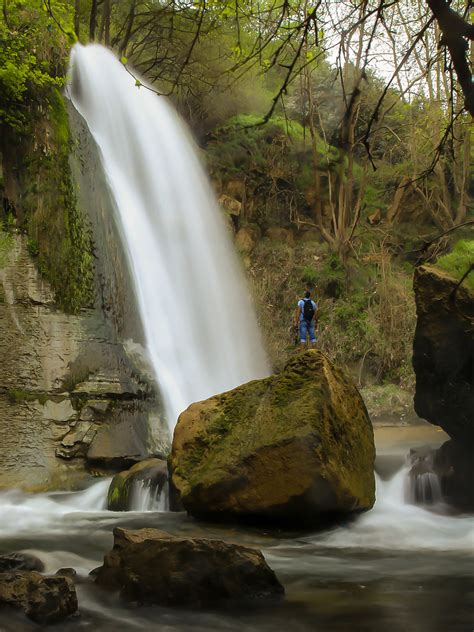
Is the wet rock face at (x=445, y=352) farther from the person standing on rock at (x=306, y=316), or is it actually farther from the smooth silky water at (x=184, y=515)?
the person standing on rock at (x=306, y=316)

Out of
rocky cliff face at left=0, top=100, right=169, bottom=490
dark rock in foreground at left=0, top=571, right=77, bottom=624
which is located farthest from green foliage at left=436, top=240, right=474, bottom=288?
Result: dark rock in foreground at left=0, top=571, right=77, bottom=624

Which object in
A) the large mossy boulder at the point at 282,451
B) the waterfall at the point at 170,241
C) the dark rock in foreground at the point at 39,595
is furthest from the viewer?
the waterfall at the point at 170,241

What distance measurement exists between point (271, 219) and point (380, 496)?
13.1m

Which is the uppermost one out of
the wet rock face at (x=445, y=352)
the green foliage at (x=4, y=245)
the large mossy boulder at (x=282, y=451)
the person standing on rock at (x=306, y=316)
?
the green foliage at (x=4, y=245)

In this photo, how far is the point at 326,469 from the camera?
20.2 feet

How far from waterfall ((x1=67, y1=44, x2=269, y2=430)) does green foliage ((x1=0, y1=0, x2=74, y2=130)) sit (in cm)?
244

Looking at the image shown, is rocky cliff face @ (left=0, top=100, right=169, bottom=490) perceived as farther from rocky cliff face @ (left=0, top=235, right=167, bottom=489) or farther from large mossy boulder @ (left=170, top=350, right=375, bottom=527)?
large mossy boulder @ (left=170, top=350, right=375, bottom=527)

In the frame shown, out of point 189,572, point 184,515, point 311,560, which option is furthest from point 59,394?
point 189,572

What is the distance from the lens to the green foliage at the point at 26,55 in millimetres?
9878

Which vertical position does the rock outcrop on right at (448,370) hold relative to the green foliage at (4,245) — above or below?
below

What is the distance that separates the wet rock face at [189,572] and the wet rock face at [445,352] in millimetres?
4415

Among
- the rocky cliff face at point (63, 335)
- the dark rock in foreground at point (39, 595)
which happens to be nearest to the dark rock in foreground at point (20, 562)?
the dark rock in foreground at point (39, 595)

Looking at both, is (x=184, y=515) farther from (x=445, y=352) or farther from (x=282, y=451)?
(x=445, y=352)

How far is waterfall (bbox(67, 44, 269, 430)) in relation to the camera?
12.4 meters
